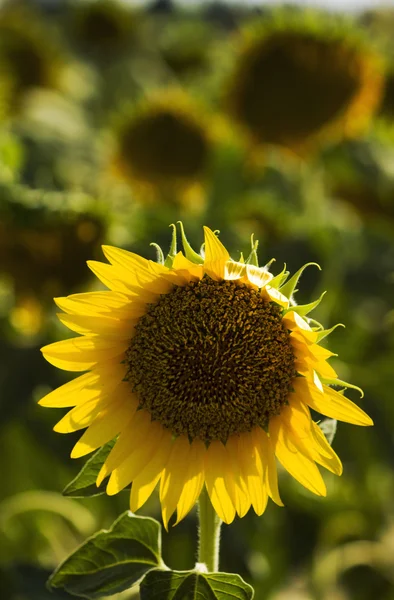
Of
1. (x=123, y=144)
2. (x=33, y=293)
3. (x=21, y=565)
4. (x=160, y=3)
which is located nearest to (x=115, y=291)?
(x=21, y=565)

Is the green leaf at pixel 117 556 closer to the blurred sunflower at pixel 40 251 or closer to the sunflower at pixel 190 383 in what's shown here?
the sunflower at pixel 190 383

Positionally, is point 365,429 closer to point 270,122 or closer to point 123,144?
point 270,122

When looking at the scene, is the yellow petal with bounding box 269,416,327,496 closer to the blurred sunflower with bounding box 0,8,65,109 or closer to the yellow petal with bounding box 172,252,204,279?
the yellow petal with bounding box 172,252,204,279

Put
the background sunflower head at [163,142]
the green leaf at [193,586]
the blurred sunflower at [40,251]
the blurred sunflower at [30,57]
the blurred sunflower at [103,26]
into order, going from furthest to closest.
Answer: the blurred sunflower at [103,26], the blurred sunflower at [30,57], the background sunflower head at [163,142], the blurred sunflower at [40,251], the green leaf at [193,586]

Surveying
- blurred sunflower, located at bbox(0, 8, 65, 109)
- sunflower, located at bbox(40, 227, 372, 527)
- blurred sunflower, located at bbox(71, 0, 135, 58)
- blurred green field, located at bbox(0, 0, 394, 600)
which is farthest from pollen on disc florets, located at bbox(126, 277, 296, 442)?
blurred sunflower, located at bbox(71, 0, 135, 58)

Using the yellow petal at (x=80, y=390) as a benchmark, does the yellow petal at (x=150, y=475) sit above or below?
below

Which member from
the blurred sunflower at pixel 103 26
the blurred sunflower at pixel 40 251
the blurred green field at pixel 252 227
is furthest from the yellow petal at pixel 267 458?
the blurred sunflower at pixel 103 26
